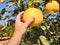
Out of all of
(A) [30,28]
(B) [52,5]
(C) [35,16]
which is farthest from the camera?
(A) [30,28]

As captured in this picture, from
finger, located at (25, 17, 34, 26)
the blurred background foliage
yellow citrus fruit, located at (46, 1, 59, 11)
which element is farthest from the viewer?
the blurred background foliage

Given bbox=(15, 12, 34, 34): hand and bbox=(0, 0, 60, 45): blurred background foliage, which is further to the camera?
bbox=(0, 0, 60, 45): blurred background foliage

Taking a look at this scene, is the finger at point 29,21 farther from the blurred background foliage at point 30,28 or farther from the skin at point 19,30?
the blurred background foliage at point 30,28

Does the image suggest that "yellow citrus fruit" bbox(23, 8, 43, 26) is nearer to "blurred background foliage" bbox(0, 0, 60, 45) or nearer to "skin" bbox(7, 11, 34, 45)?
"skin" bbox(7, 11, 34, 45)

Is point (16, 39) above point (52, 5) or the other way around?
A: the other way around

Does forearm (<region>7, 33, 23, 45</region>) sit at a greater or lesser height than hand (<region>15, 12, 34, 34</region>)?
lesser

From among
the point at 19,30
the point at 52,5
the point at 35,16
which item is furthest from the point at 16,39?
the point at 52,5

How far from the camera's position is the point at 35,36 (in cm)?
172

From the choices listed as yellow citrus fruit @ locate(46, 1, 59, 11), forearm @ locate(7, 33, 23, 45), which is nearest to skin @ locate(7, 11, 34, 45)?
forearm @ locate(7, 33, 23, 45)

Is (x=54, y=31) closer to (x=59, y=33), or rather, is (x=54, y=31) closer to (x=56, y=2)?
(x=59, y=33)

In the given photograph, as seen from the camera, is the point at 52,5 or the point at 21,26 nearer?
the point at 21,26

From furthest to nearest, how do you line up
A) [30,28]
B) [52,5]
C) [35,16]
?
[30,28]
[52,5]
[35,16]

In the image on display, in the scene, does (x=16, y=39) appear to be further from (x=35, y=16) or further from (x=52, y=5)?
(x=52, y=5)

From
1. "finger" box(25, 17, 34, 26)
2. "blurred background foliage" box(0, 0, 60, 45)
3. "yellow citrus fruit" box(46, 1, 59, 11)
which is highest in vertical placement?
"yellow citrus fruit" box(46, 1, 59, 11)
